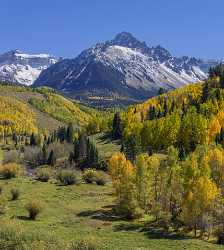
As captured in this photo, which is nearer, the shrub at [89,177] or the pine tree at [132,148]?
the shrub at [89,177]

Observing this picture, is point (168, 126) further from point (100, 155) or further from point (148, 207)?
point (148, 207)

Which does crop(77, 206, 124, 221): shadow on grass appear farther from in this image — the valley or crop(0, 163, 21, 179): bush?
crop(0, 163, 21, 179): bush

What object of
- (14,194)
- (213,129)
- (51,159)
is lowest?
(14,194)

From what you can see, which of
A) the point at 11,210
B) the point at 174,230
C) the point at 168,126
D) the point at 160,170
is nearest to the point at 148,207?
the point at 160,170

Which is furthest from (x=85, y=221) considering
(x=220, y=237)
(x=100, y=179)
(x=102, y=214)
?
(x=100, y=179)

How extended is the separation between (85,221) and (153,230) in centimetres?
1409

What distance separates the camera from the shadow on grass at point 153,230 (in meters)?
86.3

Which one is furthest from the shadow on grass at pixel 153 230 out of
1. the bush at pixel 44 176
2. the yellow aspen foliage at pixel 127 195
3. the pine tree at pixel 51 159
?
the pine tree at pixel 51 159

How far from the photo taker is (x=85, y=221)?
97438 millimetres

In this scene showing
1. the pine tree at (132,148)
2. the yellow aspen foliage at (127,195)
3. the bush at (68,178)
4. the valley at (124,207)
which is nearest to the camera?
the valley at (124,207)

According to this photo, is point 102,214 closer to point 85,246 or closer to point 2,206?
point 2,206

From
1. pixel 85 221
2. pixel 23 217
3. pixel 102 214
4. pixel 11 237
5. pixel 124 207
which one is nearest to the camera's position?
pixel 11 237

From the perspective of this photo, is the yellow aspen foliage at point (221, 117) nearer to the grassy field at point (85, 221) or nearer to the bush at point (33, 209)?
the grassy field at point (85, 221)

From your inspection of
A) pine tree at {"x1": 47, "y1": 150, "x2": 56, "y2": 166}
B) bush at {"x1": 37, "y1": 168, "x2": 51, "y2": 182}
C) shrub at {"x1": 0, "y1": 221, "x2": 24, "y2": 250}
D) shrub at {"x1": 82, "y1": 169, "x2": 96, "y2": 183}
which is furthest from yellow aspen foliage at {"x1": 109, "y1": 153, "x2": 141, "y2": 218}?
pine tree at {"x1": 47, "y1": 150, "x2": 56, "y2": 166}
